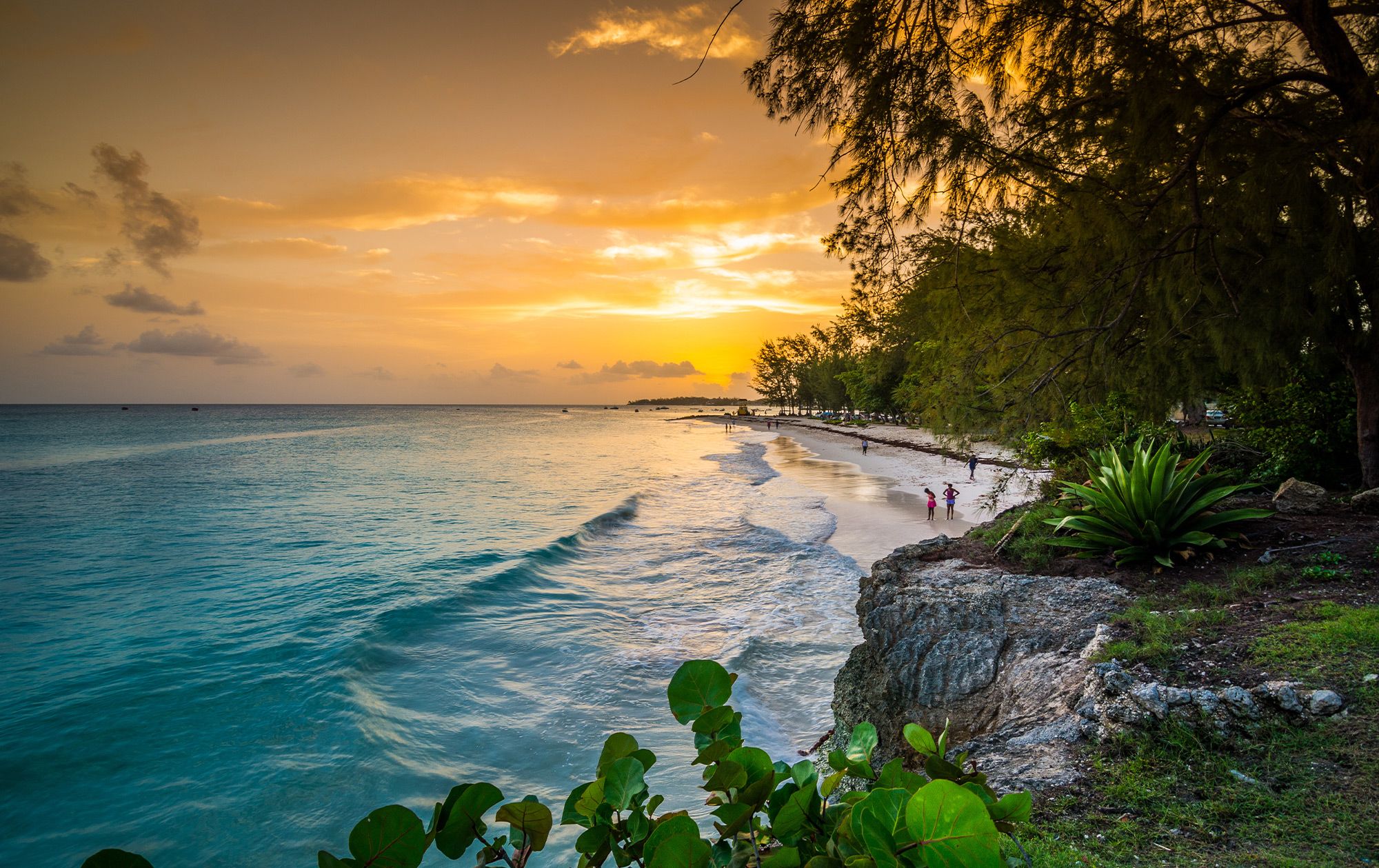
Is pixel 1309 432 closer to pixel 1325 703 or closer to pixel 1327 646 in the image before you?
pixel 1327 646

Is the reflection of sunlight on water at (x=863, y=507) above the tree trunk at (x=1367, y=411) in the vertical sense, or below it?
below

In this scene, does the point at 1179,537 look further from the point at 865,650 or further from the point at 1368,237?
the point at 1368,237

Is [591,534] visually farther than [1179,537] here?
Yes

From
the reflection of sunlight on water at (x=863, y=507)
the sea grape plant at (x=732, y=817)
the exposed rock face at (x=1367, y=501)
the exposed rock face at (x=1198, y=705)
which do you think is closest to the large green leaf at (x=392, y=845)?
the sea grape plant at (x=732, y=817)

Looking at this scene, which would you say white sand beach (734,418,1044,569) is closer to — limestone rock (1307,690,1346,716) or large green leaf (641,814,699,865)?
limestone rock (1307,690,1346,716)

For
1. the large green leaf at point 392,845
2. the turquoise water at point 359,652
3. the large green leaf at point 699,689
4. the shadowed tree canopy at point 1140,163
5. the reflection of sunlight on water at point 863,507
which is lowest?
the turquoise water at point 359,652

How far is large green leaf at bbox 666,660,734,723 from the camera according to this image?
1049 millimetres

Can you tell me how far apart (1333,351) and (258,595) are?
62.5 ft

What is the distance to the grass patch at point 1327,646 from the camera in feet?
10.6

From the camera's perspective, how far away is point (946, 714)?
453 cm

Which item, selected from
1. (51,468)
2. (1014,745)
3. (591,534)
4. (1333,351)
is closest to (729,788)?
(1014,745)

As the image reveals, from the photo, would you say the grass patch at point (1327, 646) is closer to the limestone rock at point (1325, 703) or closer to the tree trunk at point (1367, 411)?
the limestone rock at point (1325, 703)

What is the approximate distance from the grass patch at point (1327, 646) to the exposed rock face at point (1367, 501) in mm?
2985

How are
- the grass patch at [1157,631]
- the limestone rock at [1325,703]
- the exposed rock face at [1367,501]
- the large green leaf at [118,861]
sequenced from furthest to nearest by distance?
1. the exposed rock face at [1367,501]
2. the grass patch at [1157,631]
3. the limestone rock at [1325,703]
4. the large green leaf at [118,861]
